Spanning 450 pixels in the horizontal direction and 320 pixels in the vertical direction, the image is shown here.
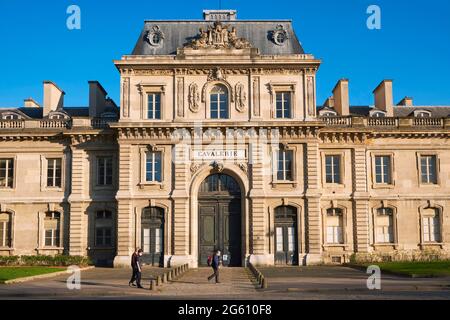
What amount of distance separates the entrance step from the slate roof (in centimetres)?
1470

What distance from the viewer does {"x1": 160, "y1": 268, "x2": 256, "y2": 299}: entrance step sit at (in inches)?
829

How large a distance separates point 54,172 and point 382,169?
20.8m

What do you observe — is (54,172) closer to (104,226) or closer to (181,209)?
(104,226)

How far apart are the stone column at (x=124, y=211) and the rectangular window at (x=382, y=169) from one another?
1561 cm

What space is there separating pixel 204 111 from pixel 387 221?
13478 mm

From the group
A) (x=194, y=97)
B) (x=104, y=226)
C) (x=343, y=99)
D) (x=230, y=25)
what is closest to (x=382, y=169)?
(x=343, y=99)

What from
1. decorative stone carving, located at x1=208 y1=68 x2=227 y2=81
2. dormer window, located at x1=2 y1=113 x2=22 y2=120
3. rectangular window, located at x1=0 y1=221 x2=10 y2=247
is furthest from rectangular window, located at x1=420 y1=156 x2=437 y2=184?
dormer window, located at x1=2 y1=113 x2=22 y2=120

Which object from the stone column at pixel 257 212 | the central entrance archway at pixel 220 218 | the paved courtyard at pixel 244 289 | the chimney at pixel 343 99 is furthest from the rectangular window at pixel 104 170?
the chimney at pixel 343 99

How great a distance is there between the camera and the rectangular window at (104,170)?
3881cm

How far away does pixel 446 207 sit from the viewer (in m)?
39.2

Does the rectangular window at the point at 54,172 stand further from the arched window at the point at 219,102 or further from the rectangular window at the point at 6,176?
the arched window at the point at 219,102

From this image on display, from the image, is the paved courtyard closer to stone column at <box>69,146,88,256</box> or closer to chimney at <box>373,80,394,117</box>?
stone column at <box>69,146,88,256</box>

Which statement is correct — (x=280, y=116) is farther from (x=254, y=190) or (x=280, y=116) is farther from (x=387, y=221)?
(x=387, y=221)
